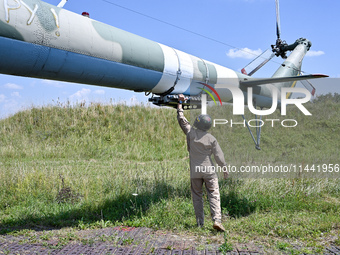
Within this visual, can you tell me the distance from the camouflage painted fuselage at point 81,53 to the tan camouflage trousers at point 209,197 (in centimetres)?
258

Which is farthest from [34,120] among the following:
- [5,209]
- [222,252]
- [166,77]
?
[222,252]

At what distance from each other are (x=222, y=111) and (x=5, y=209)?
5.41 metres

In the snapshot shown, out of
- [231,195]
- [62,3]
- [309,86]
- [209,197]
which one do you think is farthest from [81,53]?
[309,86]

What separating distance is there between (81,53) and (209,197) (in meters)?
3.44

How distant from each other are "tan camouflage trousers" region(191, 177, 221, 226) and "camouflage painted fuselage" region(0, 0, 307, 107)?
2583mm

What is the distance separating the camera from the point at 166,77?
701 cm

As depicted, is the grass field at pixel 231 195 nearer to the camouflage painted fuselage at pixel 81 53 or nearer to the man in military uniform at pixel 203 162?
the man in military uniform at pixel 203 162

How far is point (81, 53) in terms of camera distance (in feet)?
18.1

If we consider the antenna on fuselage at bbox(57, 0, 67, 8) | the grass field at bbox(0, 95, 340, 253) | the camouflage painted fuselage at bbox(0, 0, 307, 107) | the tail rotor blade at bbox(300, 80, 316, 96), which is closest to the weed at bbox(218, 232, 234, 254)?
the grass field at bbox(0, 95, 340, 253)

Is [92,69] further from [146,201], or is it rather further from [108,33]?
[146,201]

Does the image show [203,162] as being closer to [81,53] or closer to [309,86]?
[81,53]

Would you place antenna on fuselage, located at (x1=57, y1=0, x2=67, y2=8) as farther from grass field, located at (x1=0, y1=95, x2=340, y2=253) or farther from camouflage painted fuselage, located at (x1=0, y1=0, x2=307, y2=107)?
grass field, located at (x1=0, y1=95, x2=340, y2=253)

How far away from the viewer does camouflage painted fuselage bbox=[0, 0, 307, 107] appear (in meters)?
4.89

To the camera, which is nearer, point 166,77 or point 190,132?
point 190,132
